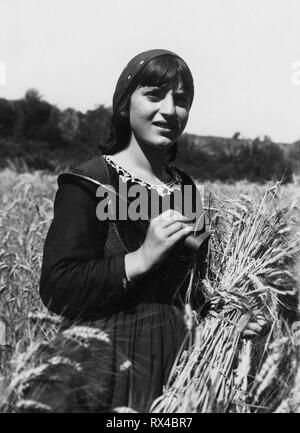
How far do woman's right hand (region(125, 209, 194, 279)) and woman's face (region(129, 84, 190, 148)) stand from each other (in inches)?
9.1

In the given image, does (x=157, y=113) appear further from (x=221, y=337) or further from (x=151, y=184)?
(x=221, y=337)

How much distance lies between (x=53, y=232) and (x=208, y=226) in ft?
2.03

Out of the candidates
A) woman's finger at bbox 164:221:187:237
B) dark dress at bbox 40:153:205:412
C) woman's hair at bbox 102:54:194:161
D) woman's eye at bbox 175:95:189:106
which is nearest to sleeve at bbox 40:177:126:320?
dark dress at bbox 40:153:205:412

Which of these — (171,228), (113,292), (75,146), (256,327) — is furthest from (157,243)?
(75,146)

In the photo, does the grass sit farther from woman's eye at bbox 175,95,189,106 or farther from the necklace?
woman's eye at bbox 175,95,189,106

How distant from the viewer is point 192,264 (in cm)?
160

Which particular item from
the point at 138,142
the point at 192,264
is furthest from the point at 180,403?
the point at 138,142

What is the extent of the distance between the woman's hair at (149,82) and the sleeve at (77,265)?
226mm

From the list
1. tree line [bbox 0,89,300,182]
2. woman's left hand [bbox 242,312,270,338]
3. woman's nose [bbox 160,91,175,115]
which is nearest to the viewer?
woman's nose [bbox 160,91,175,115]

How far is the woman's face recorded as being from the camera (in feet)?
4.95

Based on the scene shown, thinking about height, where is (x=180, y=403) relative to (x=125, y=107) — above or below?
below

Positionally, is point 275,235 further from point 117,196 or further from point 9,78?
point 9,78

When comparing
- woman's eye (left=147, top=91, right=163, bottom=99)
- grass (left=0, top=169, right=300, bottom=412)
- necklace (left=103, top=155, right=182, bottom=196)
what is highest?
woman's eye (left=147, top=91, right=163, bottom=99)

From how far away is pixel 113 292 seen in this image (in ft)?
4.65
